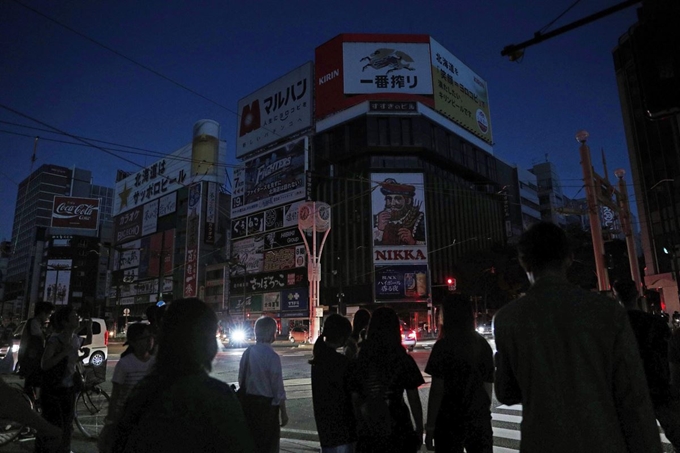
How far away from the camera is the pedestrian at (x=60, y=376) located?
477cm

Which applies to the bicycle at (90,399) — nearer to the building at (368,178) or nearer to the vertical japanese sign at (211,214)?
the building at (368,178)

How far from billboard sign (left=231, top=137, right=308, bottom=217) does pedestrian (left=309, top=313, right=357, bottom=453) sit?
51.2 m

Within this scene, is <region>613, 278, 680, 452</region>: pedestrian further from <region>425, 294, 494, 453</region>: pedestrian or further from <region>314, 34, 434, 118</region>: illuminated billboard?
<region>314, 34, 434, 118</region>: illuminated billboard

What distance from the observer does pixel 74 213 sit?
75.4 meters

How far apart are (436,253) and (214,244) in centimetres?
3640

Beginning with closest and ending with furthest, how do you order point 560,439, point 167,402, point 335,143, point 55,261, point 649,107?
point 167,402, point 560,439, point 649,107, point 335,143, point 55,261

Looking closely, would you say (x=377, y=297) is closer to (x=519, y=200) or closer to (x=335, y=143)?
(x=335, y=143)

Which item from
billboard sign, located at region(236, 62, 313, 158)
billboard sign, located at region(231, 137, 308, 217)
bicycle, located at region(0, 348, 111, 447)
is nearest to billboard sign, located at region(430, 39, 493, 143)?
billboard sign, located at region(236, 62, 313, 158)

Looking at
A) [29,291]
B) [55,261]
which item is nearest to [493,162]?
[55,261]

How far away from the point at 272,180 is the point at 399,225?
19.1m

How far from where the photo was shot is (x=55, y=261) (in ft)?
308

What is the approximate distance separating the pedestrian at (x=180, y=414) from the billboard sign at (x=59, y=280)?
4155 inches

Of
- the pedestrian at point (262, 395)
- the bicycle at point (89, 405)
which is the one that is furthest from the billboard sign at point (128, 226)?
the pedestrian at point (262, 395)

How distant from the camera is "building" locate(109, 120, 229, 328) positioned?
69.8 metres
